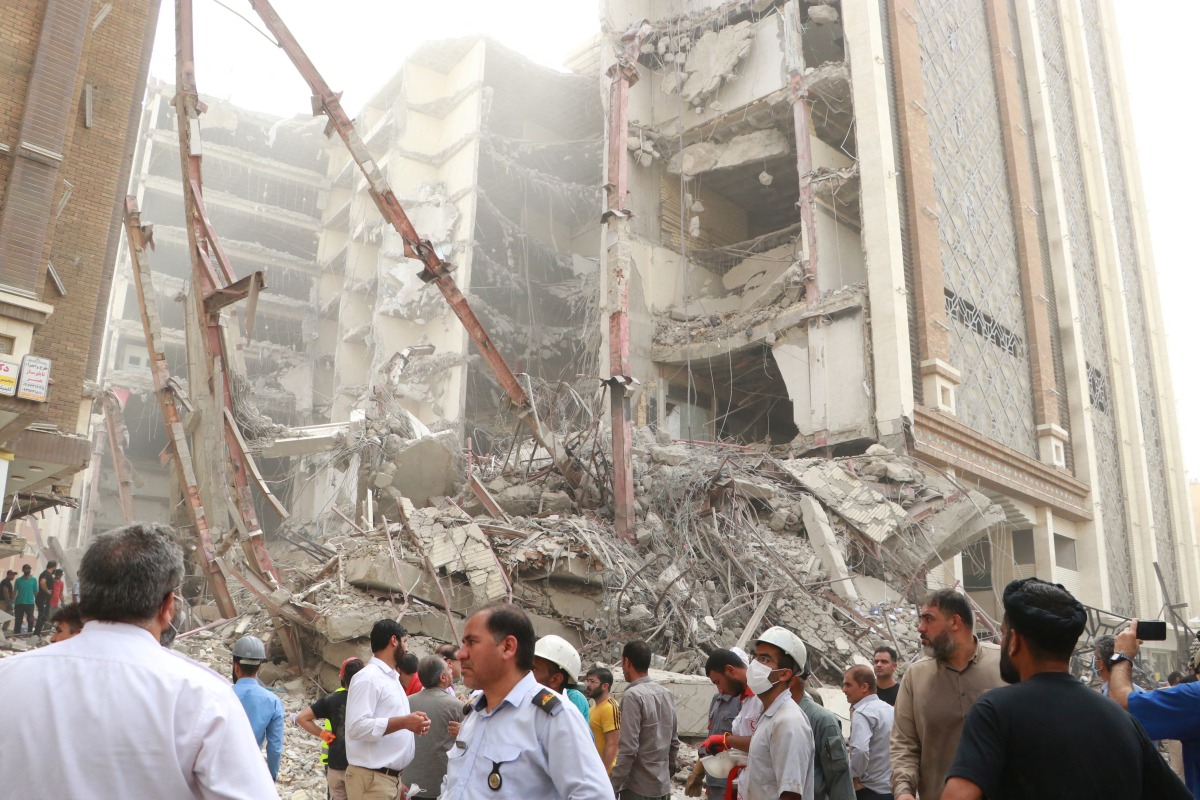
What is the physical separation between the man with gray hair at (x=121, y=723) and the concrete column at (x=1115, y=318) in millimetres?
25119

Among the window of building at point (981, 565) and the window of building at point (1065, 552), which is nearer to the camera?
the window of building at point (981, 565)

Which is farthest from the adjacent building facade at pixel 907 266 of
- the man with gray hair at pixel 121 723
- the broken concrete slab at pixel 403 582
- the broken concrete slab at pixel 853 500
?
the man with gray hair at pixel 121 723

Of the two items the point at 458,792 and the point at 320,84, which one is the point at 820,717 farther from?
the point at 320,84

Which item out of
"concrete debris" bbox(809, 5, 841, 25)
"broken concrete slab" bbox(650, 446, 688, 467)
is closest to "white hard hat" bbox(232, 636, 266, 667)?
"broken concrete slab" bbox(650, 446, 688, 467)

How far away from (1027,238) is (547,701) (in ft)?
78.1

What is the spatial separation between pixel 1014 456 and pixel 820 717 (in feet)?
59.6

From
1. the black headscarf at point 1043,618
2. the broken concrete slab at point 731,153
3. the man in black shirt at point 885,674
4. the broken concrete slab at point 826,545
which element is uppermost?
the broken concrete slab at point 731,153

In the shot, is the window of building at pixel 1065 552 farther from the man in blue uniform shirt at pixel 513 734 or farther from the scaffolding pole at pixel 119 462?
the man in blue uniform shirt at pixel 513 734

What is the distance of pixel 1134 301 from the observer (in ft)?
95.3

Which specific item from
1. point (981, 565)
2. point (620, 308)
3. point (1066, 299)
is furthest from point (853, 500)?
point (1066, 299)

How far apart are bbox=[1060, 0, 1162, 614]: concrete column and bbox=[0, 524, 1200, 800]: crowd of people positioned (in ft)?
73.7

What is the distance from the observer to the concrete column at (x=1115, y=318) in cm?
2450

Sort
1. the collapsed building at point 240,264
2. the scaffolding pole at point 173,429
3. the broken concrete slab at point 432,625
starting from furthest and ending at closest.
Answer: the collapsed building at point 240,264
the scaffolding pole at point 173,429
the broken concrete slab at point 432,625

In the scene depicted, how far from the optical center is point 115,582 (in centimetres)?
189
